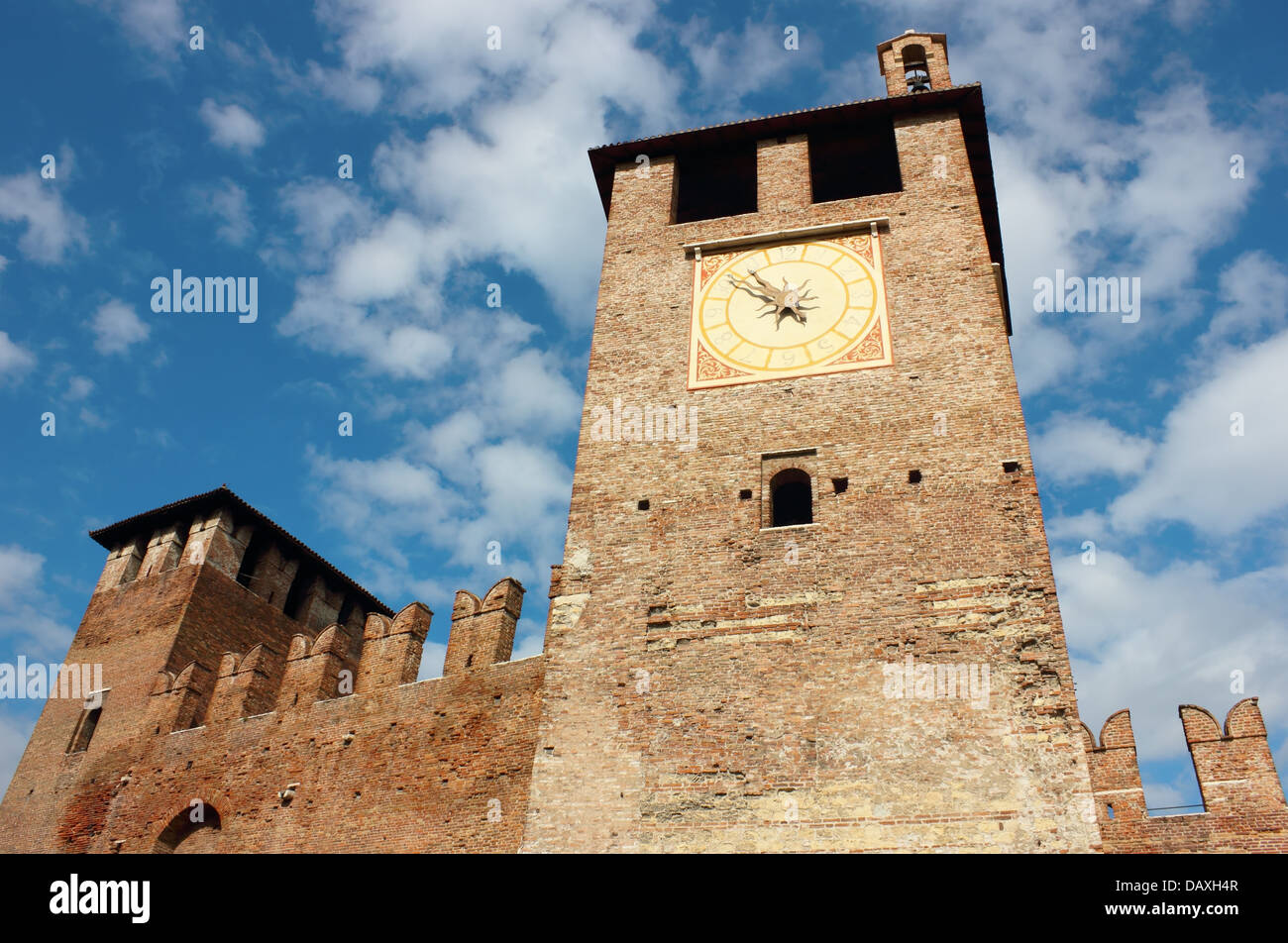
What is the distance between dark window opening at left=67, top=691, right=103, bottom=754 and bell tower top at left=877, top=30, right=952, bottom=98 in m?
15.0

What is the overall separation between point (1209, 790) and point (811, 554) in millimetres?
6660

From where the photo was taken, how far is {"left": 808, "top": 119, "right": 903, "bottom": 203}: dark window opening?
1419cm

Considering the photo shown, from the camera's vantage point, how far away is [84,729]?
51.8 feet

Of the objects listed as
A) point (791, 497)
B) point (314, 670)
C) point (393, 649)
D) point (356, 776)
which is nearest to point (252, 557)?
point (314, 670)

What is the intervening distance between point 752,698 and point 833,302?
4942 mm

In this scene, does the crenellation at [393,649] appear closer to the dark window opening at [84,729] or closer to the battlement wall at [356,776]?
the battlement wall at [356,776]

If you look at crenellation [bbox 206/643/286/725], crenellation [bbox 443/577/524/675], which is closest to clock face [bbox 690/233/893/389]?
crenellation [bbox 443/577/524/675]

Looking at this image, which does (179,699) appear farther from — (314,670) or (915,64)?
(915,64)

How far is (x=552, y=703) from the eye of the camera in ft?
30.4

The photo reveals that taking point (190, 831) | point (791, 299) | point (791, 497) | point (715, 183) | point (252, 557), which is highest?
point (715, 183)

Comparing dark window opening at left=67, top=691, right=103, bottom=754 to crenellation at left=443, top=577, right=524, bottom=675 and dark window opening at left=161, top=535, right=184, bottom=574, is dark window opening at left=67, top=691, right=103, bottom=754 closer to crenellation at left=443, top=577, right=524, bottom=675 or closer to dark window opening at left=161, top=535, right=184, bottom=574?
dark window opening at left=161, top=535, right=184, bottom=574

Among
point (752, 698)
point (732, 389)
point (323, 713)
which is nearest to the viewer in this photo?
→ point (752, 698)
